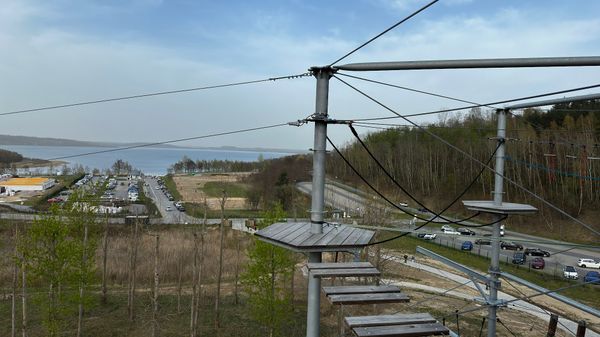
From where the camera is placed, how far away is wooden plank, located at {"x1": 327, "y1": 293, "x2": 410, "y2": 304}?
A: 10.1 feet

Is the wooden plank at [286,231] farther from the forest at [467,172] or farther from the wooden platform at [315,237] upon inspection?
the forest at [467,172]

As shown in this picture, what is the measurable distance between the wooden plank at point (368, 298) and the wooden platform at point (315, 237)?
1.14 feet

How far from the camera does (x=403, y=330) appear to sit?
111 inches

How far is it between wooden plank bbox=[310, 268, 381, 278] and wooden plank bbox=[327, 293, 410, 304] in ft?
0.52

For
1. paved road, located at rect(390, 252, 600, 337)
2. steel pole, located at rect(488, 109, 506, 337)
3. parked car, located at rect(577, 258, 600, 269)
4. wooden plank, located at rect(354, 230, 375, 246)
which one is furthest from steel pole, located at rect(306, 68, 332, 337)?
parked car, located at rect(577, 258, 600, 269)

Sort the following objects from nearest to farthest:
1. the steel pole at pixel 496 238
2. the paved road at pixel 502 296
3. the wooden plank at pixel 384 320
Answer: the wooden plank at pixel 384 320 < the steel pole at pixel 496 238 < the paved road at pixel 502 296

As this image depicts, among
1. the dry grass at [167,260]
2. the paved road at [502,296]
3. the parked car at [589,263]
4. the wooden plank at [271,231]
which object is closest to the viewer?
the wooden plank at [271,231]

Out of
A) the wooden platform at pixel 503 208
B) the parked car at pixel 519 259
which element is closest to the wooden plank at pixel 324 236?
the wooden platform at pixel 503 208

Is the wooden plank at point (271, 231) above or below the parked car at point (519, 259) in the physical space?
above

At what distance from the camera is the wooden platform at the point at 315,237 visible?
10.6 feet

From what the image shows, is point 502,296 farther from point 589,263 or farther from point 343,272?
point 343,272

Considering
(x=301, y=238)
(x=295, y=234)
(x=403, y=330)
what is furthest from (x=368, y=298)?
(x=295, y=234)

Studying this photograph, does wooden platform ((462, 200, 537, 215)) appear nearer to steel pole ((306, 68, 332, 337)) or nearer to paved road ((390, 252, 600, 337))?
steel pole ((306, 68, 332, 337))

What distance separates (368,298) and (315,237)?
62 cm
